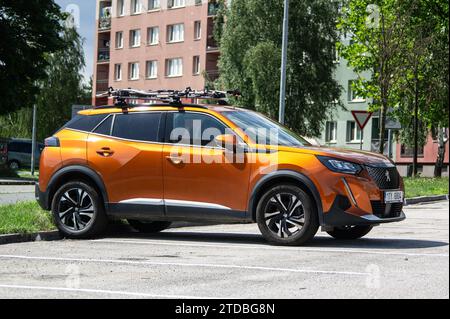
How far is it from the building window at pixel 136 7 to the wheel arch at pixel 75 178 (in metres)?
70.1

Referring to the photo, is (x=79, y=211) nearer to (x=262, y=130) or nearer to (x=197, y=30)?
(x=262, y=130)

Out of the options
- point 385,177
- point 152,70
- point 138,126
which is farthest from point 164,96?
point 152,70

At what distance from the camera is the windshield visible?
11.1 metres

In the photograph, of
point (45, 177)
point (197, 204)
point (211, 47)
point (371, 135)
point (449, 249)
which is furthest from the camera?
point (211, 47)

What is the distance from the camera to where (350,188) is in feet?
33.8

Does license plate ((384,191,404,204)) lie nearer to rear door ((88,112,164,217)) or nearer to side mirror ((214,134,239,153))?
side mirror ((214,134,239,153))

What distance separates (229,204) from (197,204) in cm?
42

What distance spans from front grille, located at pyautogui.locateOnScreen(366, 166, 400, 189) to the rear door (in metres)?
2.69

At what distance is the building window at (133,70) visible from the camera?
267ft

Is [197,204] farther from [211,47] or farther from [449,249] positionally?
[211,47]

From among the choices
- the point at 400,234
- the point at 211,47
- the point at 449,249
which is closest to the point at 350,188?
the point at 400,234

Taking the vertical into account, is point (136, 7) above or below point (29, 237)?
above

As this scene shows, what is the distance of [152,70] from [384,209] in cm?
7067

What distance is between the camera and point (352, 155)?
10.5 metres
